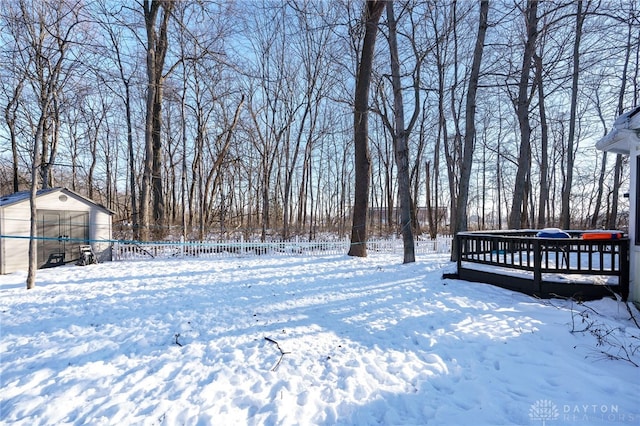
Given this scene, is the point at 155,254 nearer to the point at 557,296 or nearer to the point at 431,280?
the point at 431,280

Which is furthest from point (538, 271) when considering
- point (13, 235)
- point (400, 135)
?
point (13, 235)

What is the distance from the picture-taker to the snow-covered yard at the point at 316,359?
7.34 feet

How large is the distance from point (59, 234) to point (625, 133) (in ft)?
48.2

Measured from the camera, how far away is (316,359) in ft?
10.0

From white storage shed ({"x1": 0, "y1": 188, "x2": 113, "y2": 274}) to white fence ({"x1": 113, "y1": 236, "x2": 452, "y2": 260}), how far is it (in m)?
0.84

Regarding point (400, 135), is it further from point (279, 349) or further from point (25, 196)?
point (25, 196)

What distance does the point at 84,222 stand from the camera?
10062 mm

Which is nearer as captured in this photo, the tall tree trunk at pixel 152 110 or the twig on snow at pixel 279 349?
the twig on snow at pixel 279 349

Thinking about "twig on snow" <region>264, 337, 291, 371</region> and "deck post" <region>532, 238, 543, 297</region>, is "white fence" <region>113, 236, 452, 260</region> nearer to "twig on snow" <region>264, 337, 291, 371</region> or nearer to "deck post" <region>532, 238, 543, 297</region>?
Result: "twig on snow" <region>264, 337, 291, 371</region>

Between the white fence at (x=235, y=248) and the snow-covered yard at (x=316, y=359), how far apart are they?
545cm

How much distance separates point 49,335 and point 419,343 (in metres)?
4.86

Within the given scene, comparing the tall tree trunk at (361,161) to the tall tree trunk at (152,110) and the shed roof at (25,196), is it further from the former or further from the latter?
the shed roof at (25,196)

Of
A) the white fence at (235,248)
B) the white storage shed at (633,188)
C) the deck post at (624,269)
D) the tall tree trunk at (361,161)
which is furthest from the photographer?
the white fence at (235,248)

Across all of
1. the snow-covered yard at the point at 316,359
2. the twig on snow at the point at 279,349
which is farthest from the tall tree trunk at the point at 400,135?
the twig on snow at the point at 279,349
